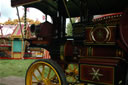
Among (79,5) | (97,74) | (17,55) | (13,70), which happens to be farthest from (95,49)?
(17,55)

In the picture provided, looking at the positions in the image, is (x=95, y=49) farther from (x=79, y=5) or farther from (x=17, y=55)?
(x=17, y=55)

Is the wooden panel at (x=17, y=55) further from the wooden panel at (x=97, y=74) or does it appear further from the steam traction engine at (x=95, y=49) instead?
the wooden panel at (x=97, y=74)

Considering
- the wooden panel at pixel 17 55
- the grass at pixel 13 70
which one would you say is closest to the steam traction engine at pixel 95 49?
the grass at pixel 13 70

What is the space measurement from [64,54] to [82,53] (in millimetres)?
470

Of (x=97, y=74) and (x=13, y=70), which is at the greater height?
(x=97, y=74)

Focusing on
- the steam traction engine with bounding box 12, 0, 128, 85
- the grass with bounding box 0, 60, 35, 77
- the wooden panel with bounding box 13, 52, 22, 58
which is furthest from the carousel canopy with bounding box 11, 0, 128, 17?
the wooden panel with bounding box 13, 52, 22, 58

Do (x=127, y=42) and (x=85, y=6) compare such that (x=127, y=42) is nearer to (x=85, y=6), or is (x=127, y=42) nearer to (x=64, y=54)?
(x=85, y=6)

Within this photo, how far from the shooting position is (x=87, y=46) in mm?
2299

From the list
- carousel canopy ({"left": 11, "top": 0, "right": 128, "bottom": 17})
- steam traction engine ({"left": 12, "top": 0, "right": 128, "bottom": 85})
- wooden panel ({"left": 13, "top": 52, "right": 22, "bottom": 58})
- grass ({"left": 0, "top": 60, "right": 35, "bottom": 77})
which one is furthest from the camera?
wooden panel ({"left": 13, "top": 52, "right": 22, "bottom": 58})

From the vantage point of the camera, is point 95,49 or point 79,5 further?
point 79,5

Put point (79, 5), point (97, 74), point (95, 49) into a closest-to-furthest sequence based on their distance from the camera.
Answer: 1. point (97, 74)
2. point (95, 49)
3. point (79, 5)

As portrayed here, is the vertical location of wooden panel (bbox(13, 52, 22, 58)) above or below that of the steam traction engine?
below

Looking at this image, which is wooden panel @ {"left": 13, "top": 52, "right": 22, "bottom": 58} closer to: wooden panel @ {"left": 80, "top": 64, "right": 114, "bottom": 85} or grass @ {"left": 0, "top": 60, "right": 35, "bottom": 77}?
grass @ {"left": 0, "top": 60, "right": 35, "bottom": 77}

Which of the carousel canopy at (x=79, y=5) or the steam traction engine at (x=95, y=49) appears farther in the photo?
the carousel canopy at (x=79, y=5)
